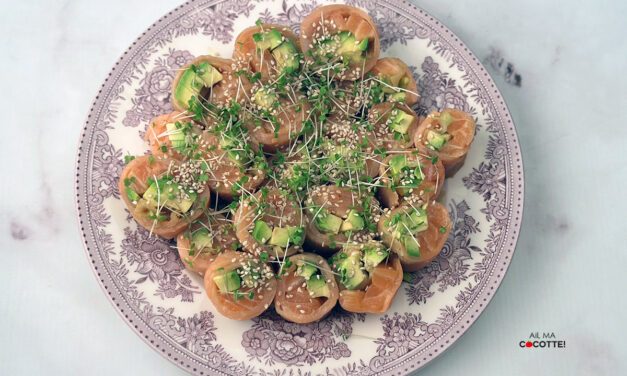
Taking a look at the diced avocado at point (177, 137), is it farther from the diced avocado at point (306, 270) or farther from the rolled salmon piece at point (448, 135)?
the rolled salmon piece at point (448, 135)

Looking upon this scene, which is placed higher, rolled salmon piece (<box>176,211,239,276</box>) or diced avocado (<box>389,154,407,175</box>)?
diced avocado (<box>389,154,407,175</box>)

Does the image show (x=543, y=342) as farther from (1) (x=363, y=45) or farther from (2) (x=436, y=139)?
(1) (x=363, y=45)

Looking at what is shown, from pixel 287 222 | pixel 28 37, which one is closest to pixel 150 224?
pixel 287 222

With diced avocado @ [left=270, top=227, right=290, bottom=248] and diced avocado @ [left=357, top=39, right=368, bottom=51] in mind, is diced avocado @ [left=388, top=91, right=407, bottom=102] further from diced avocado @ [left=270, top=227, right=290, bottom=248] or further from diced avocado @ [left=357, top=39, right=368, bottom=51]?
diced avocado @ [left=270, top=227, right=290, bottom=248]

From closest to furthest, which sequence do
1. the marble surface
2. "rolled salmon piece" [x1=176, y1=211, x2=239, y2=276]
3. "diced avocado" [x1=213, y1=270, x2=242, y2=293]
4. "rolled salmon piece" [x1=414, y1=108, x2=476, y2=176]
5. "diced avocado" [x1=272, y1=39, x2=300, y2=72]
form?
1. "diced avocado" [x1=213, y1=270, x2=242, y2=293]
2. "rolled salmon piece" [x1=176, y1=211, x2=239, y2=276]
3. "rolled salmon piece" [x1=414, y1=108, x2=476, y2=176]
4. "diced avocado" [x1=272, y1=39, x2=300, y2=72]
5. the marble surface

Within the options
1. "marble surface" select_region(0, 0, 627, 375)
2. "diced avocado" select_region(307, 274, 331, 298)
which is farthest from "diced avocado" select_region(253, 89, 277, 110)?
"marble surface" select_region(0, 0, 627, 375)

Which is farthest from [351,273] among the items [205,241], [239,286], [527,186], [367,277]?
[527,186]

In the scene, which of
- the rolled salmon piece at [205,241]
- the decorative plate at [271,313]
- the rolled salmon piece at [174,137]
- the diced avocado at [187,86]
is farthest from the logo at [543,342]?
the diced avocado at [187,86]
